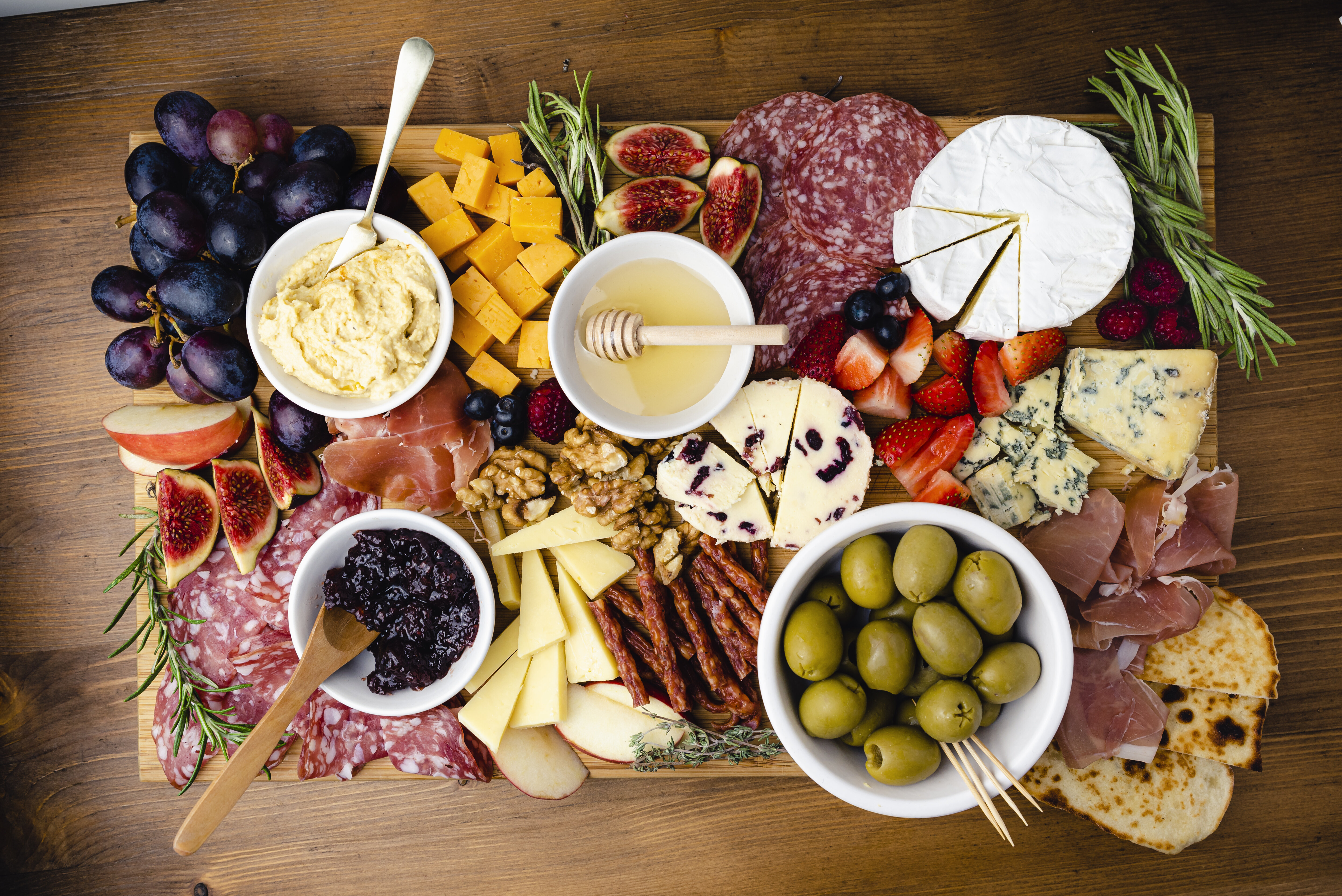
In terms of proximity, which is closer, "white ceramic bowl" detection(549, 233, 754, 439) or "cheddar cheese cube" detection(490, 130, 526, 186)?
"white ceramic bowl" detection(549, 233, 754, 439)

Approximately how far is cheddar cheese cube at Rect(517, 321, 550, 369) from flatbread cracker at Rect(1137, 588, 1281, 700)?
163cm

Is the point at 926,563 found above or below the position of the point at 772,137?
below

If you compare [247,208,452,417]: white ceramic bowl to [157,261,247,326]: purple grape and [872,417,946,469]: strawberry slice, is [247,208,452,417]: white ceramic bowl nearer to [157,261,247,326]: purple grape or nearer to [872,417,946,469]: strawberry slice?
[157,261,247,326]: purple grape

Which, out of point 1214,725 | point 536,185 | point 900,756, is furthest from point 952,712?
point 536,185

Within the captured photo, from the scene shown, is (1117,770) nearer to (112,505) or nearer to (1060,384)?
(1060,384)

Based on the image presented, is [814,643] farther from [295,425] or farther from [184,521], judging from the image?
[184,521]

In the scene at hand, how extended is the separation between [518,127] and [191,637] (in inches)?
58.1

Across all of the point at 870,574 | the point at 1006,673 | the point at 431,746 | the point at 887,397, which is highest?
the point at 887,397

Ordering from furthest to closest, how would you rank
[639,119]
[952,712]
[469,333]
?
Answer: [639,119], [469,333], [952,712]

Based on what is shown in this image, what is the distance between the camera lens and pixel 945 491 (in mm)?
1608

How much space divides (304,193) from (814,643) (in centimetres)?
142

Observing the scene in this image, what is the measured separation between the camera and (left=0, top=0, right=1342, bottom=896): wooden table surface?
1815 mm

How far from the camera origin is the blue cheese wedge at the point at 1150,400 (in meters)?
1.61

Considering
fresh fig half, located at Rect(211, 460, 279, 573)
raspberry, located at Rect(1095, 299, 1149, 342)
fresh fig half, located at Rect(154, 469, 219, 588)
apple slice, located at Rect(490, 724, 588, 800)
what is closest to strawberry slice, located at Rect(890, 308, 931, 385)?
raspberry, located at Rect(1095, 299, 1149, 342)
